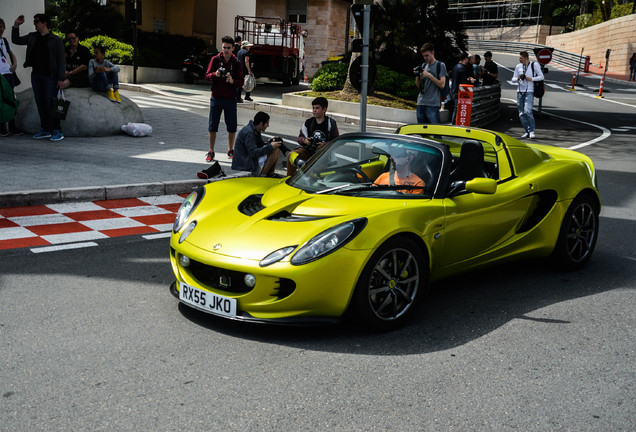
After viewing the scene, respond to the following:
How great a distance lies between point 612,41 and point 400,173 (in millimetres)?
54023

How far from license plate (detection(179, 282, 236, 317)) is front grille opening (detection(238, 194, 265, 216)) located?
2.16ft

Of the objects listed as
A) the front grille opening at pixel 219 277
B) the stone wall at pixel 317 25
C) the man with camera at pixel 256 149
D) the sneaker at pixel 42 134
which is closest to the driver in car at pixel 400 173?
the front grille opening at pixel 219 277

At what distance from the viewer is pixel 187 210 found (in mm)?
5070

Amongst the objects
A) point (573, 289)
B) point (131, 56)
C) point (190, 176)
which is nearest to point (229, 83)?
point (190, 176)

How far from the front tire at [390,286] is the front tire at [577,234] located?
1.75m

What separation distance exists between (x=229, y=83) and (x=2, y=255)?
5.58m

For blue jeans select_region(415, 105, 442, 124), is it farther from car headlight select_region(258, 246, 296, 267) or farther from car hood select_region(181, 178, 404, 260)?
car headlight select_region(258, 246, 296, 267)

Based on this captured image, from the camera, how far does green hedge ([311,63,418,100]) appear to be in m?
20.6

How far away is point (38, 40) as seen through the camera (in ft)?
36.0

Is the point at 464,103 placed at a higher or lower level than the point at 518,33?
lower

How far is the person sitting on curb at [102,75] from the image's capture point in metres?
12.6

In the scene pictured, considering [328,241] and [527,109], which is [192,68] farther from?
[328,241]

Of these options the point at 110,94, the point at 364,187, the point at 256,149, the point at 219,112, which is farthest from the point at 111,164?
the point at 364,187

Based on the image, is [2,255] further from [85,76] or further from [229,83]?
[85,76]
